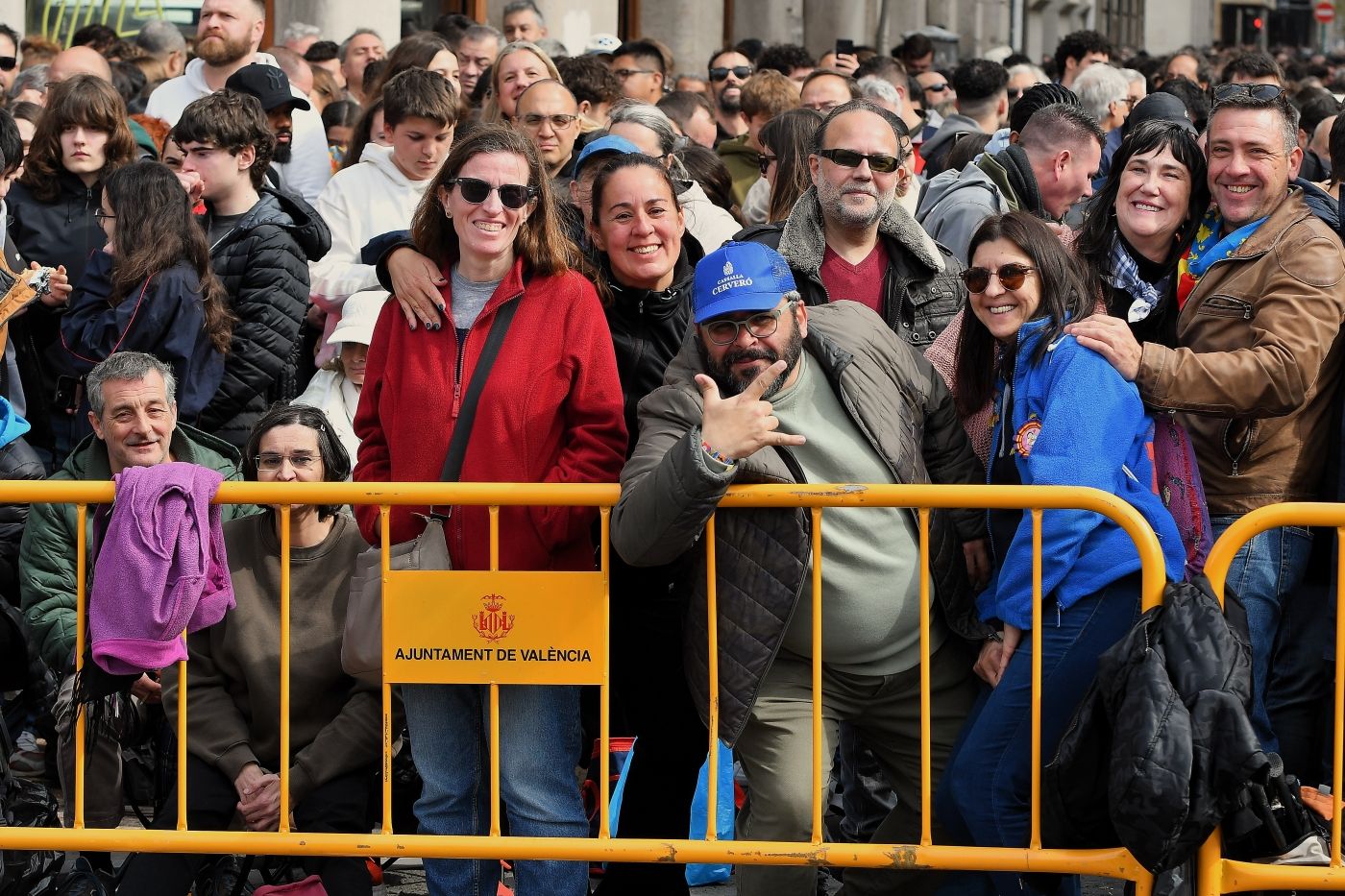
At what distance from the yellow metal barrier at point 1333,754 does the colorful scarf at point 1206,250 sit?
1.03 metres

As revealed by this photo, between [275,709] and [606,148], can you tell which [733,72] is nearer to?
[606,148]

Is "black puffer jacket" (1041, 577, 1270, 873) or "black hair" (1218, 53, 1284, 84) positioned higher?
"black hair" (1218, 53, 1284, 84)

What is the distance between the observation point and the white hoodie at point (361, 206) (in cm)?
714

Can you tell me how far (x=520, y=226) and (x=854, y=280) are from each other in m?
1.24

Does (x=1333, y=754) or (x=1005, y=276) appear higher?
(x=1005, y=276)

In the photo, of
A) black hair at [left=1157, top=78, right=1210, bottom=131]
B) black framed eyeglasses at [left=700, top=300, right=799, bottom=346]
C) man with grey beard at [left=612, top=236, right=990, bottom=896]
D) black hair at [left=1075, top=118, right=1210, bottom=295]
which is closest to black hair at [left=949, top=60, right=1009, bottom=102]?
black hair at [left=1157, top=78, right=1210, bottom=131]

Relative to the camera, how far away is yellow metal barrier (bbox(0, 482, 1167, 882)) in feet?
14.8

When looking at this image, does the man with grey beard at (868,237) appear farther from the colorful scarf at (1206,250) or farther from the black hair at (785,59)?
the black hair at (785,59)

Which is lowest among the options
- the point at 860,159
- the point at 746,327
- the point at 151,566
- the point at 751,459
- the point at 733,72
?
the point at 151,566

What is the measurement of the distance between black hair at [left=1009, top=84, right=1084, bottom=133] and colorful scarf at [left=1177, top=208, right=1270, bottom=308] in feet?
8.77

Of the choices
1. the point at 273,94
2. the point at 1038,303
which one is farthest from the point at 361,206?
the point at 1038,303

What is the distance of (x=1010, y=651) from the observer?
4.68 meters

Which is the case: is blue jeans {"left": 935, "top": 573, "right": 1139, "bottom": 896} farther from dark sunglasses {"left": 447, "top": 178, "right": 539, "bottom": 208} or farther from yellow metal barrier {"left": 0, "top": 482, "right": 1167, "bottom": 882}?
dark sunglasses {"left": 447, "top": 178, "right": 539, "bottom": 208}

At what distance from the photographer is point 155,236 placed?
629 cm
